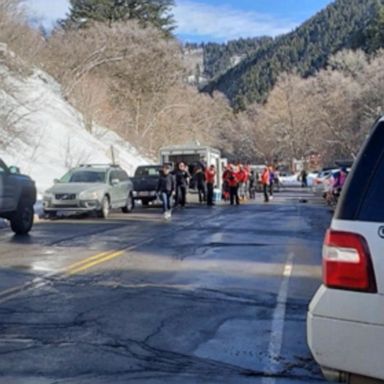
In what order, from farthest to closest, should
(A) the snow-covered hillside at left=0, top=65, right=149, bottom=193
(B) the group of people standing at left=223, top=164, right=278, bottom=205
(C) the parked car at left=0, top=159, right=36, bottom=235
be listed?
(A) the snow-covered hillside at left=0, top=65, right=149, bottom=193, (B) the group of people standing at left=223, top=164, right=278, bottom=205, (C) the parked car at left=0, top=159, right=36, bottom=235

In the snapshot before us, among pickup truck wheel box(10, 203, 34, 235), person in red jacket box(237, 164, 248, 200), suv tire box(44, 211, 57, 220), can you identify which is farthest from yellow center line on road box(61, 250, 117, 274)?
person in red jacket box(237, 164, 248, 200)

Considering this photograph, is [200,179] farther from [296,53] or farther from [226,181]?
[296,53]

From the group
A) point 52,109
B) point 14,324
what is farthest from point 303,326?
point 52,109

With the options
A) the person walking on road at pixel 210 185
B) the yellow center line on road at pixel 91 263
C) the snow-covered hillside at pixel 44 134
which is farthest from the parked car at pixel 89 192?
the yellow center line on road at pixel 91 263

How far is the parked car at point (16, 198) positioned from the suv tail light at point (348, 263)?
12685 millimetres

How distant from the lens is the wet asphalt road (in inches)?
233

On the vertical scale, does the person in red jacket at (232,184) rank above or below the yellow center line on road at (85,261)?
above

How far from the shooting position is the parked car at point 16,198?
1602 cm

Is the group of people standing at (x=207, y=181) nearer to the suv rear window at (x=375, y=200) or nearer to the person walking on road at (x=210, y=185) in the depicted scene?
the person walking on road at (x=210, y=185)

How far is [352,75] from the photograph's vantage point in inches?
3241

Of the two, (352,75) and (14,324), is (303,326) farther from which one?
(352,75)

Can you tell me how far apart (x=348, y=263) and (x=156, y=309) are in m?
4.37

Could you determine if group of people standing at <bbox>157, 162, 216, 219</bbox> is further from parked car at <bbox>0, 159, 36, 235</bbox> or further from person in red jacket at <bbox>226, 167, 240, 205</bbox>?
parked car at <bbox>0, 159, 36, 235</bbox>

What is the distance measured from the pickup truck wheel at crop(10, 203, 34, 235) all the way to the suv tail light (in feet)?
44.1
